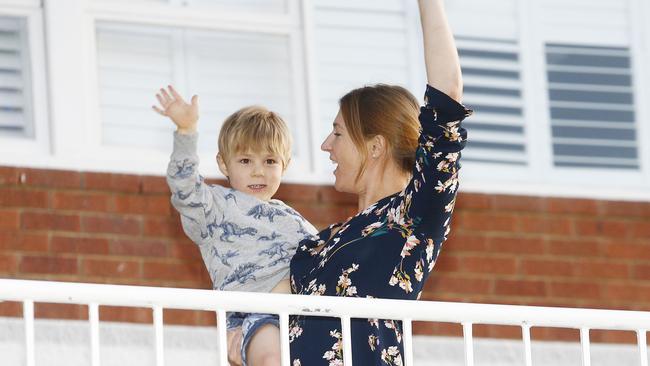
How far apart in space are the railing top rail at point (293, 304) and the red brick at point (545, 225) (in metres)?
3.83

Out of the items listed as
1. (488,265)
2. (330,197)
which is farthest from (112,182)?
(488,265)

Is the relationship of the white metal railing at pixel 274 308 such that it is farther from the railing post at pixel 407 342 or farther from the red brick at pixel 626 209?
the red brick at pixel 626 209

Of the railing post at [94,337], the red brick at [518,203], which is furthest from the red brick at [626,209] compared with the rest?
the railing post at [94,337]

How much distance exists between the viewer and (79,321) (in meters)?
9.02

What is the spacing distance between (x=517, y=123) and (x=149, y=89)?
2.09 m

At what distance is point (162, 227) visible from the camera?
937 cm

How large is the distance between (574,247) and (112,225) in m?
2.50

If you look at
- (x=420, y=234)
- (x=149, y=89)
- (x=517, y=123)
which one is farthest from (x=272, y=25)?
(x=420, y=234)

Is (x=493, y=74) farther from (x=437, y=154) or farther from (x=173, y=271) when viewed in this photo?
(x=437, y=154)

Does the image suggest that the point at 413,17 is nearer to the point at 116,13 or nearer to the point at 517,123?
the point at 517,123

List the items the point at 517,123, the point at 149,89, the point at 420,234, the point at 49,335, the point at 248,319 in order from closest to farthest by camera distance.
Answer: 1. the point at 420,234
2. the point at 248,319
3. the point at 49,335
4. the point at 149,89
5. the point at 517,123

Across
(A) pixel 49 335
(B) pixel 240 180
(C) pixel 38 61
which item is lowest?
(A) pixel 49 335

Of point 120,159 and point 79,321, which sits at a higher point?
point 120,159

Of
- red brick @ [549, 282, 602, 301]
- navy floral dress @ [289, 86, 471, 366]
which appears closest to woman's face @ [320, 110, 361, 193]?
navy floral dress @ [289, 86, 471, 366]
